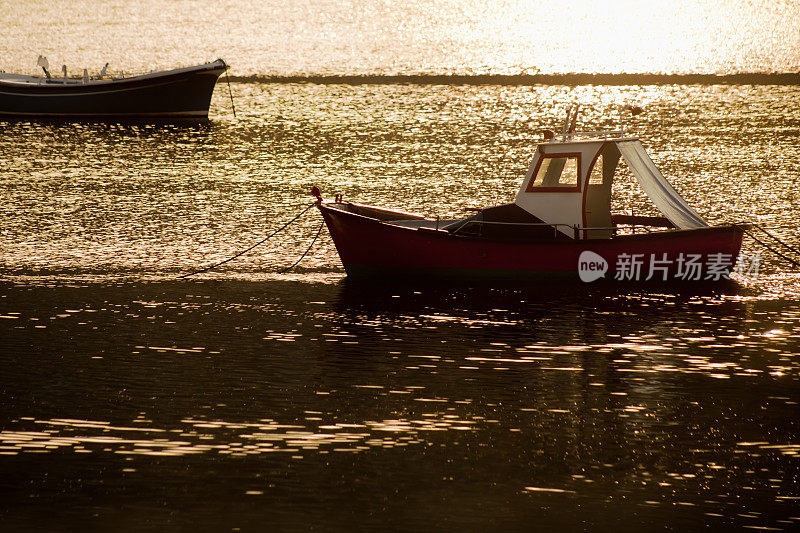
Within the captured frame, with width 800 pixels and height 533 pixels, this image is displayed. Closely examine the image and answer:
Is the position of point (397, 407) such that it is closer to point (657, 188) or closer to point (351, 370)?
point (351, 370)

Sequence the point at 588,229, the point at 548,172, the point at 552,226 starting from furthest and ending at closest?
1. the point at 548,172
2. the point at 552,226
3. the point at 588,229

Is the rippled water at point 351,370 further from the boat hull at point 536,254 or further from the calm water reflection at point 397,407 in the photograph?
the boat hull at point 536,254

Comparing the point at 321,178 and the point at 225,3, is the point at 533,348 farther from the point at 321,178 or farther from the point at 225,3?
the point at 225,3

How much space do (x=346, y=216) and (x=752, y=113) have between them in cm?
4614

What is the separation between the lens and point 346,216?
66.2ft

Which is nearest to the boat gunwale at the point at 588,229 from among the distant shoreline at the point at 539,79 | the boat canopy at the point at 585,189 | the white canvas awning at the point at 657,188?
the boat canopy at the point at 585,189

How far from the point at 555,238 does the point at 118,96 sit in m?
37.3

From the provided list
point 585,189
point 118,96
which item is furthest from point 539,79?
point 585,189

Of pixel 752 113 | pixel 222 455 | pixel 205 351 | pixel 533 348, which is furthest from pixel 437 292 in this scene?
pixel 752 113

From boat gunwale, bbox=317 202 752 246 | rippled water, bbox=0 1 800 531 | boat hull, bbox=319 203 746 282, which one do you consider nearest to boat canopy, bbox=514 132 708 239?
boat gunwale, bbox=317 202 752 246

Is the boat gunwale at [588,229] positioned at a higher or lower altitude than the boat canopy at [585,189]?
lower

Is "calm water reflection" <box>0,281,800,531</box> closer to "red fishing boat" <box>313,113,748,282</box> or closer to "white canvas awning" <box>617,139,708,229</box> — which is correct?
"red fishing boat" <box>313,113,748,282</box>

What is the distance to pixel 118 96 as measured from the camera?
5269 cm

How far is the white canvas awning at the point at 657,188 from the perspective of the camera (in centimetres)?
2091
